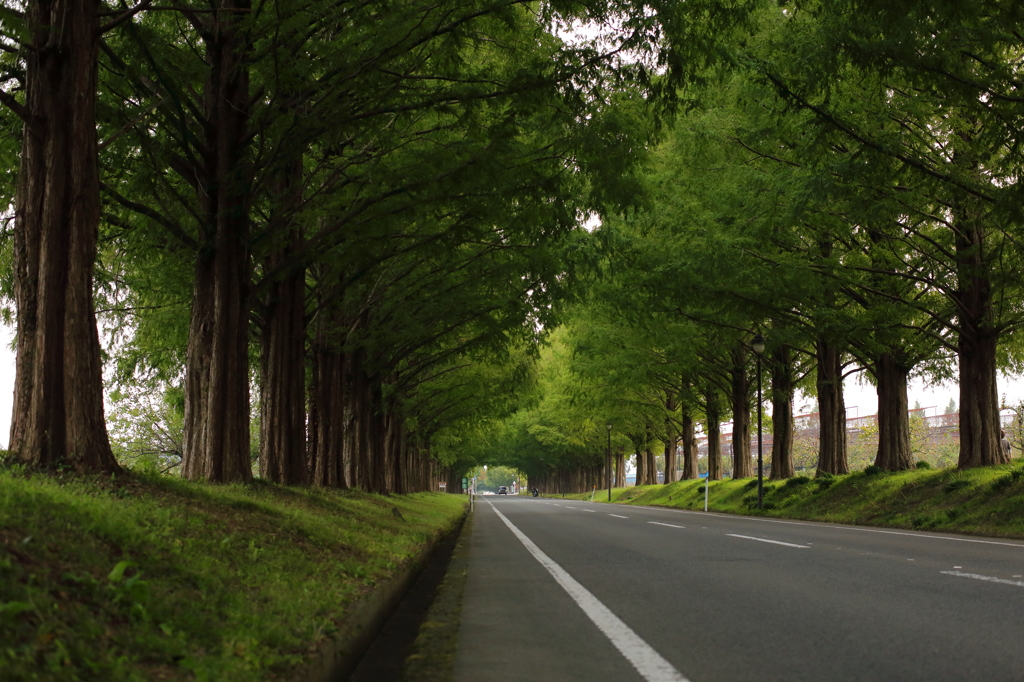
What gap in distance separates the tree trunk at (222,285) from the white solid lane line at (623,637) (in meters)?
4.98

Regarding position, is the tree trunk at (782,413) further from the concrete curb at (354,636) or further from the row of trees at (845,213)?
the concrete curb at (354,636)

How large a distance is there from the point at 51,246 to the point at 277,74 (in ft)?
10.4

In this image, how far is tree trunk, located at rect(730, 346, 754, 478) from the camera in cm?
3119

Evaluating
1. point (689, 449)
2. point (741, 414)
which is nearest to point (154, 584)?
point (741, 414)

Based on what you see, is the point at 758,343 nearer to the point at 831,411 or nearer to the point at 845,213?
the point at 831,411

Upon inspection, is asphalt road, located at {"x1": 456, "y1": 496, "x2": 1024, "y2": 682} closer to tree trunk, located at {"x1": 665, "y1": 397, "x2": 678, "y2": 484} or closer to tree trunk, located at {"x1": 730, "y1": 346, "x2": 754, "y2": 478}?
tree trunk, located at {"x1": 730, "y1": 346, "x2": 754, "y2": 478}

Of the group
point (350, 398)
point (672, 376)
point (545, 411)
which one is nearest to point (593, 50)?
point (350, 398)

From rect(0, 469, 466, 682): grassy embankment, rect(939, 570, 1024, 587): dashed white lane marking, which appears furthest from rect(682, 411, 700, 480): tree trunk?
rect(0, 469, 466, 682): grassy embankment

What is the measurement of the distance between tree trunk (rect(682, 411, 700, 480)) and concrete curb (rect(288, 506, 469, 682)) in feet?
111

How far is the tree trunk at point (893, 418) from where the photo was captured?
72.2 feet

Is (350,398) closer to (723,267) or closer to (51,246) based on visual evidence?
(723,267)

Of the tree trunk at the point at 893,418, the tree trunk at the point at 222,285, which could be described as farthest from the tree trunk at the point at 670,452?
the tree trunk at the point at 222,285

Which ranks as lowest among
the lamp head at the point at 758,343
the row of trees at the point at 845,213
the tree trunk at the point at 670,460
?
the tree trunk at the point at 670,460

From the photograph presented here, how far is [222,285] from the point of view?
1140cm
